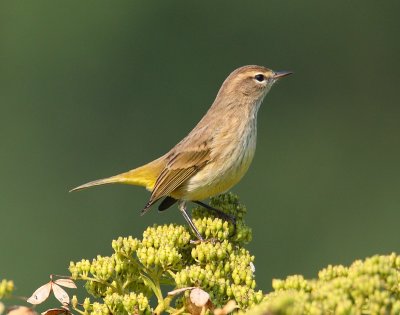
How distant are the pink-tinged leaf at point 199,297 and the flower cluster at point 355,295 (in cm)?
24

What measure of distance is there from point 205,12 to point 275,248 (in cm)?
707

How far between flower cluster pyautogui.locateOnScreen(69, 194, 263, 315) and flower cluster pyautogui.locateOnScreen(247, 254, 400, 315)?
0.45 m

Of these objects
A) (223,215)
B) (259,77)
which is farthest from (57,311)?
(259,77)

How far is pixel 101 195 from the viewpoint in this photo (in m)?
11.3

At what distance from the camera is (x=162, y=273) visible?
12.1 ft

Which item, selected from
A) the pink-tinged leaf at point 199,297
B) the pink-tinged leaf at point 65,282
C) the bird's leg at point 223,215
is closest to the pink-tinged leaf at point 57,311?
the pink-tinged leaf at point 65,282

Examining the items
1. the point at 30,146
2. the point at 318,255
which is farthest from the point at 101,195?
the point at 318,255

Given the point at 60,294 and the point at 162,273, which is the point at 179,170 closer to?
the point at 162,273

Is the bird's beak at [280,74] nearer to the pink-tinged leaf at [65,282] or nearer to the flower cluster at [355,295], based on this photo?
the pink-tinged leaf at [65,282]

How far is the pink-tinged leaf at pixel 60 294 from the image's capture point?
3.39m

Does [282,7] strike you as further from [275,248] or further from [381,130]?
[275,248]

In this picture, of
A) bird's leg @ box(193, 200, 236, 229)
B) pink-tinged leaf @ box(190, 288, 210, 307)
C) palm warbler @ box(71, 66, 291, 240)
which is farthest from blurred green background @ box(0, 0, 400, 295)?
pink-tinged leaf @ box(190, 288, 210, 307)

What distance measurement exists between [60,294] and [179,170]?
8.35 ft

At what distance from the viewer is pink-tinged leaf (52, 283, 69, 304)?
339cm
